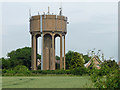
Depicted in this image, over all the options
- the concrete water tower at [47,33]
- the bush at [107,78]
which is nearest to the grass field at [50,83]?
the bush at [107,78]

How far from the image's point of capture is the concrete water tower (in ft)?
115

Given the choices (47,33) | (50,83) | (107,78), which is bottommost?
(50,83)

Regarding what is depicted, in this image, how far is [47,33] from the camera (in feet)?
115

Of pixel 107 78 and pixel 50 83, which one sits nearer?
pixel 107 78

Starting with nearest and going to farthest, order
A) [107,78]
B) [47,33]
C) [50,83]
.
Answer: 1. [107,78]
2. [50,83]
3. [47,33]

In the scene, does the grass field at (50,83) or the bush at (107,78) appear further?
the grass field at (50,83)

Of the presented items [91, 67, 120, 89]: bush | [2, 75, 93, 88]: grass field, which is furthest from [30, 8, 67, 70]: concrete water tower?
[91, 67, 120, 89]: bush

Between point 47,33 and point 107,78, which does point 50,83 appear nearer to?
point 107,78

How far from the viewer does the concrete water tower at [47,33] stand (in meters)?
35.2

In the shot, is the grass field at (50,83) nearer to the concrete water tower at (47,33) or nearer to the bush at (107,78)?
the bush at (107,78)

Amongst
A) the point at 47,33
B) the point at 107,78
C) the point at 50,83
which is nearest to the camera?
the point at 107,78

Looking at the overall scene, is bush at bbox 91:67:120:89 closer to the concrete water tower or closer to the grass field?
the grass field

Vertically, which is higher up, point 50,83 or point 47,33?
point 47,33

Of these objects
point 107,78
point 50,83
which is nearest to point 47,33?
point 50,83
